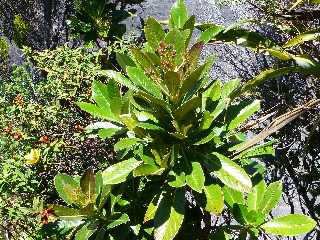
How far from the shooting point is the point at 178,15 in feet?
8.39

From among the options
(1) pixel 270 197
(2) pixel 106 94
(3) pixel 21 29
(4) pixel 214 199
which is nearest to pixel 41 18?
(3) pixel 21 29

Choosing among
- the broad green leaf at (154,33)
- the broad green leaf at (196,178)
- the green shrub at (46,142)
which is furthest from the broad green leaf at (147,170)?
the green shrub at (46,142)

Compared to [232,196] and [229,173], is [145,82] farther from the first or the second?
[232,196]

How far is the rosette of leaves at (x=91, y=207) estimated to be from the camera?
8.09 feet

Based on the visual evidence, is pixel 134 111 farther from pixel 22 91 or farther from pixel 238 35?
pixel 22 91

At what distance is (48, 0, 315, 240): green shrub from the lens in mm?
2262

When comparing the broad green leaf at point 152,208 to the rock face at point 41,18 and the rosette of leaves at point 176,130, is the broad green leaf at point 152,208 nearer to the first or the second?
the rosette of leaves at point 176,130

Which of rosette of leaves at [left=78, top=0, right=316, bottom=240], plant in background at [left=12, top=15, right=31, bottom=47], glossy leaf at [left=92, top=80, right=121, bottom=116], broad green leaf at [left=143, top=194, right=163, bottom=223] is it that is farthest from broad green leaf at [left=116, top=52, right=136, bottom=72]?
plant in background at [left=12, top=15, right=31, bottom=47]

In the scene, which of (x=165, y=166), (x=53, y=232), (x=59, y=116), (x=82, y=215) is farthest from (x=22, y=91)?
(x=165, y=166)

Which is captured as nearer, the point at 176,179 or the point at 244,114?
the point at 176,179

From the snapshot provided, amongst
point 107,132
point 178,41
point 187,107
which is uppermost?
point 178,41

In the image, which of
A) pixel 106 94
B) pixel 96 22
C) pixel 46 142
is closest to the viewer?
pixel 106 94

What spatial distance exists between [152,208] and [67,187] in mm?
446

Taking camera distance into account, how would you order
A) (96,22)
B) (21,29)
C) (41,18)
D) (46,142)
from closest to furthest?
(46,142)
(96,22)
(21,29)
(41,18)
